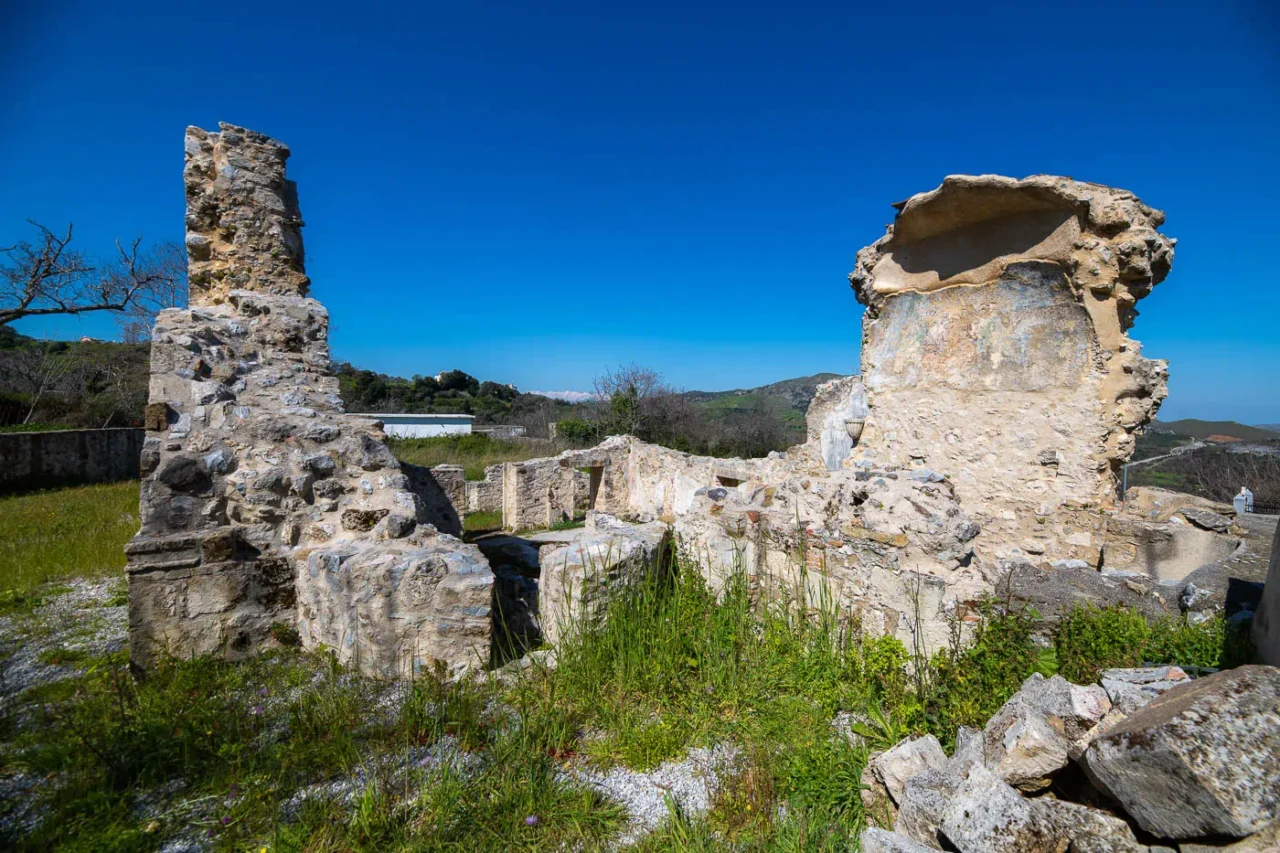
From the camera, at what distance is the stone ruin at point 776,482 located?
12.3ft

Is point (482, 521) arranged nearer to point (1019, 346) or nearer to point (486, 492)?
point (486, 492)

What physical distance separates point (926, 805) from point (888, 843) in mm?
263

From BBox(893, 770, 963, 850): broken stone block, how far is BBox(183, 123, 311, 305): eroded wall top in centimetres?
733

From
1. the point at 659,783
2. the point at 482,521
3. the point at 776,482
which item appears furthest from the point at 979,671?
the point at 482,521

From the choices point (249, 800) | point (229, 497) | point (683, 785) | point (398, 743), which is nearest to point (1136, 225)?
point (683, 785)

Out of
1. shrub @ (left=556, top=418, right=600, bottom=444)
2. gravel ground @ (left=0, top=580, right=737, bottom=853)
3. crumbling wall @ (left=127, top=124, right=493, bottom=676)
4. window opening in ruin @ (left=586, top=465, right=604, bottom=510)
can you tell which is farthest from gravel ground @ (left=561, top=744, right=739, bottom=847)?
shrub @ (left=556, top=418, right=600, bottom=444)

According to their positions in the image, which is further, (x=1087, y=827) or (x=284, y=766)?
(x=284, y=766)

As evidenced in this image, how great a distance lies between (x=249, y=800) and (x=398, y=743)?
25.6 inches

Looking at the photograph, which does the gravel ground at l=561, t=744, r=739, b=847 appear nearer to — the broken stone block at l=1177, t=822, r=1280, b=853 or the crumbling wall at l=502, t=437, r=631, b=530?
the broken stone block at l=1177, t=822, r=1280, b=853

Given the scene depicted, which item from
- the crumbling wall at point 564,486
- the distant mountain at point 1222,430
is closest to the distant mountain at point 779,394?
the distant mountain at point 1222,430

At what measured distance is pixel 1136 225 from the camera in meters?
5.95

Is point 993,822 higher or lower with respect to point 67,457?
lower

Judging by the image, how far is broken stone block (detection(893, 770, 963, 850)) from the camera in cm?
210

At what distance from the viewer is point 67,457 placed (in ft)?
43.9
